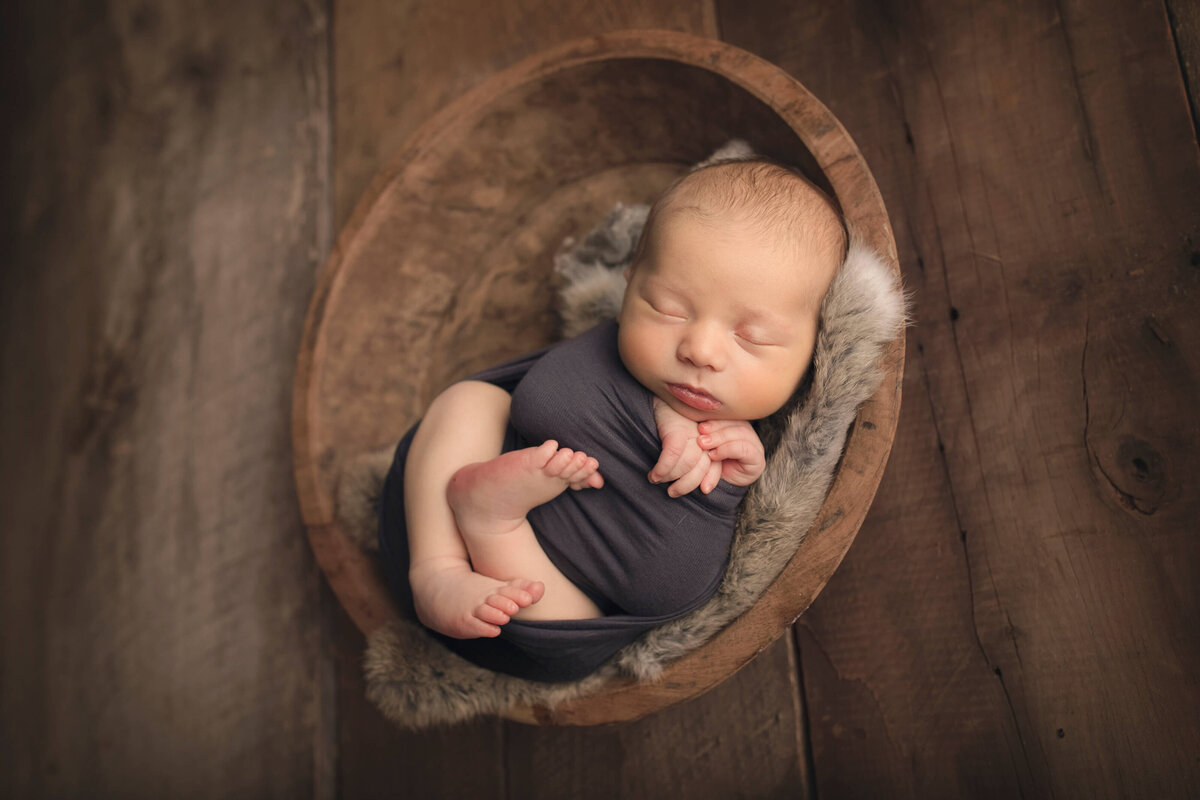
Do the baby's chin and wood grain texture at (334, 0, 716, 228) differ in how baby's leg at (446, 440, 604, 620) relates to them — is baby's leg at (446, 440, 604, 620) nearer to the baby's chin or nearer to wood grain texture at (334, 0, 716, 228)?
the baby's chin

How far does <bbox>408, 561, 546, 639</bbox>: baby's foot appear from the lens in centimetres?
86

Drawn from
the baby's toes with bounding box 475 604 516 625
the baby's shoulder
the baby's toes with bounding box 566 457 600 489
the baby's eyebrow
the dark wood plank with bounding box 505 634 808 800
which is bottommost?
the dark wood plank with bounding box 505 634 808 800

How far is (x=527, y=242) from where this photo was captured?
54.3 inches

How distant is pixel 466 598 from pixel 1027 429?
0.89m

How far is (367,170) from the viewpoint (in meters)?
1.54

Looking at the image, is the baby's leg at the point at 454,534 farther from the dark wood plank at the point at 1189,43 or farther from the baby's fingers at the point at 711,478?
the dark wood plank at the point at 1189,43

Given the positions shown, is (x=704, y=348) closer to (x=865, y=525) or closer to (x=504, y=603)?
(x=504, y=603)

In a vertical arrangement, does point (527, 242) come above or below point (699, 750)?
above

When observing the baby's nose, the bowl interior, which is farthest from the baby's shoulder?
the bowl interior

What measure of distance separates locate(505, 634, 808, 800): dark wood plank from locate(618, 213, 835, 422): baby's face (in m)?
0.51

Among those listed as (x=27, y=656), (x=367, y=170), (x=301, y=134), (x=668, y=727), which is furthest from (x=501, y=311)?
(x=27, y=656)

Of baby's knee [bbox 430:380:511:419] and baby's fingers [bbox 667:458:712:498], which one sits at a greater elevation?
baby's knee [bbox 430:380:511:419]

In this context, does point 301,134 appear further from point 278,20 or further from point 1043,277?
point 1043,277

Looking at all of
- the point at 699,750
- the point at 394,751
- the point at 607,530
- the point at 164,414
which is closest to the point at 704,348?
the point at 607,530
